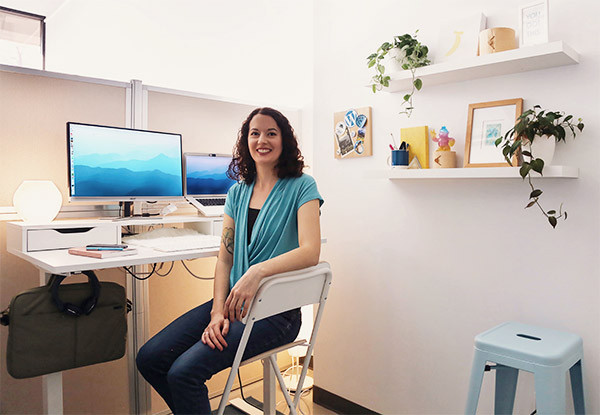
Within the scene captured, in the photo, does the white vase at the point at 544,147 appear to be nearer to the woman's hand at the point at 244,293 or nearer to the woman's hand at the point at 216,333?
the woman's hand at the point at 244,293

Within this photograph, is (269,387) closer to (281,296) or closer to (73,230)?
(281,296)

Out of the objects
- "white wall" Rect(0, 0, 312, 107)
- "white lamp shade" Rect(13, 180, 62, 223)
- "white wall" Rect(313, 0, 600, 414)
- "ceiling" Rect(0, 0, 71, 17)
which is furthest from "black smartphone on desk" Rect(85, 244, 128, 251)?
"ceiling" Rect(0, 0, 71, 17)

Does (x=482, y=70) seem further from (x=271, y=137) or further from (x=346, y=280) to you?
(x=346, y=280)

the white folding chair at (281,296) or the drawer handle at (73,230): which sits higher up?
the drawer handle at (73,230)

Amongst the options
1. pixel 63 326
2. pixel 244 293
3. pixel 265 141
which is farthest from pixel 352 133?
pixel 63 326

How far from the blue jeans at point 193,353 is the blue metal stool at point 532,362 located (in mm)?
635

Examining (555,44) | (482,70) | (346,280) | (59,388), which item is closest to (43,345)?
(59,388)

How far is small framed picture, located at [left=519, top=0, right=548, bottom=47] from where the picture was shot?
60.8 inches

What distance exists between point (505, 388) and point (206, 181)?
5.18ft

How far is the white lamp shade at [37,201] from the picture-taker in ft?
5.68

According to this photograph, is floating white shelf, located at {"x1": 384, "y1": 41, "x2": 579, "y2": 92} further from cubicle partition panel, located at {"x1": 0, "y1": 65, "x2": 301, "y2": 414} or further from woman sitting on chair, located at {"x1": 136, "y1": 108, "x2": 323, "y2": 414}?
cubicle partition panel, located at {"x1": 0, "y1": 65, "x2": 301, "y2": 414}

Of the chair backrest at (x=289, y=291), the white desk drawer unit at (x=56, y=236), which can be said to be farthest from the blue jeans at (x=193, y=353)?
the white desk drawer unit at (x=56, y=236)

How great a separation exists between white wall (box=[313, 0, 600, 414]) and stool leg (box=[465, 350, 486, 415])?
0.32 meters

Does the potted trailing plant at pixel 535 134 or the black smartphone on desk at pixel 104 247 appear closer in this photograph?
the potted trailing plant at pixel 535 134
